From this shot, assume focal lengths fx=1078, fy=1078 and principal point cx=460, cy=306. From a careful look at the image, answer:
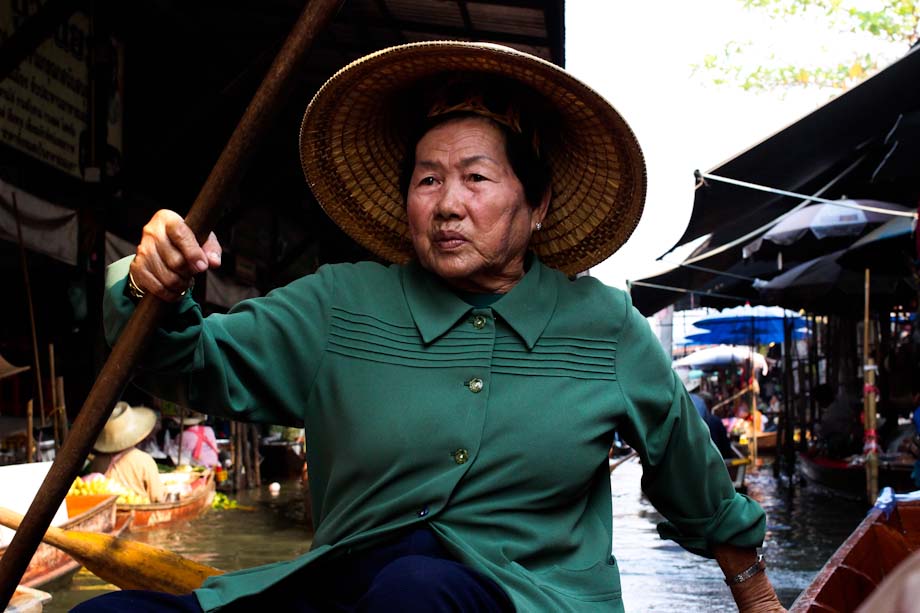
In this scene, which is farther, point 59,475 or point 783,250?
point 783,250

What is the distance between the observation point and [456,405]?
6.37 ft

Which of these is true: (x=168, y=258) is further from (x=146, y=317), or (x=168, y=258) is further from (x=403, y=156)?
(x=403, y=156)

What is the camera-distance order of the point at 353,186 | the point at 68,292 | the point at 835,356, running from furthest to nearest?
the point at 835,356 → the point at 68,292 → the point at 353,186

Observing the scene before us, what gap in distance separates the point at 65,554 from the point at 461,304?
3977 millimetres

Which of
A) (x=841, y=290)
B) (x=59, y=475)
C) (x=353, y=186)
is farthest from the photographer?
(x=841, y=290)

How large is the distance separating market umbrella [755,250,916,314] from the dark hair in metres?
8.30

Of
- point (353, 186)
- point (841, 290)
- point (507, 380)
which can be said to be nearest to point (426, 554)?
point (507, 380)

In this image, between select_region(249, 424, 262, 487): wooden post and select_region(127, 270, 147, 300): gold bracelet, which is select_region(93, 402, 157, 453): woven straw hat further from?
select_region(127, 270, 147, 300): gold bracelet

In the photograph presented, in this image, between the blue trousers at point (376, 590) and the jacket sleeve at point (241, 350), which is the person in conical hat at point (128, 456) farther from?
the blue trousers at point (376, 590)

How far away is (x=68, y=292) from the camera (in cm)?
865

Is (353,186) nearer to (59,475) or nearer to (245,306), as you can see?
(245,306)

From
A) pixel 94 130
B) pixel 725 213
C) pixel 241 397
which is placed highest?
pixel 94 130

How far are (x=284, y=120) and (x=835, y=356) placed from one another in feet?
27.2

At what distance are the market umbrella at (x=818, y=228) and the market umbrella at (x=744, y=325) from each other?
31.4 ft
